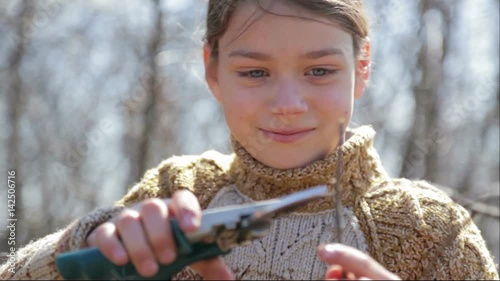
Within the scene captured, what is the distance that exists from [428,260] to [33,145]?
182 inches

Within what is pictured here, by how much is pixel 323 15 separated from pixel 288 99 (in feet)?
0.70

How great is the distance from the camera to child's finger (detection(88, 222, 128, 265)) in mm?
1034

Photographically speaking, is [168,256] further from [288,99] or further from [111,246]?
[288,99]

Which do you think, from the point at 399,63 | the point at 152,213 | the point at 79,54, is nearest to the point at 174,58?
the point at 79,54

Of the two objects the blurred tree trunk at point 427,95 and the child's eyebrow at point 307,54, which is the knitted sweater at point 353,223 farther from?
the blurred tree trunk at point 427,95

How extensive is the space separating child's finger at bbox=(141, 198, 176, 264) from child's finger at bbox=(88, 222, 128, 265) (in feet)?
0.14

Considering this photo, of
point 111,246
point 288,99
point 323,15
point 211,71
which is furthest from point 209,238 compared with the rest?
point 211,71

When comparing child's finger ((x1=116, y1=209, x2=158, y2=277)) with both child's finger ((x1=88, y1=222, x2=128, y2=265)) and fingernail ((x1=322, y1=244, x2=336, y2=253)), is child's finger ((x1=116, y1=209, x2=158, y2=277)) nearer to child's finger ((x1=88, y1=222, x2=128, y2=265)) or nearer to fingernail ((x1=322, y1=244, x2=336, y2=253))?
child's finger ((x1=88, y1=222, x2=128, y2=265))

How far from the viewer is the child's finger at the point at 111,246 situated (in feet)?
3.39

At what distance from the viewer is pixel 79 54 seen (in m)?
5.78

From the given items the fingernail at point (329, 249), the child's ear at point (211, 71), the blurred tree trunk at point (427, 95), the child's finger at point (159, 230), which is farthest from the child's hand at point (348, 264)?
the blurred tree trunk at point (427, 95)

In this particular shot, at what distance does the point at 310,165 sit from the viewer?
1.66 m

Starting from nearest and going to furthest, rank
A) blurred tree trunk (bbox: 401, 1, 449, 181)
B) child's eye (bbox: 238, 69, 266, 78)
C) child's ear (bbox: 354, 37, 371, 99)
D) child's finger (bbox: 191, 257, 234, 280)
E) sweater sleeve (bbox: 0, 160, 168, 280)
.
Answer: child's finger (bbox: 191, 257, 234, 280) → sweater sleeve (bbox: 0, 160, 168, 280) → child's eye (bbox: 238, 69, 266, 78) → child's ear (bbox: 354, 37, 371, 99) → blurred tree trunk (bbox: 401, 1, 449, 181)

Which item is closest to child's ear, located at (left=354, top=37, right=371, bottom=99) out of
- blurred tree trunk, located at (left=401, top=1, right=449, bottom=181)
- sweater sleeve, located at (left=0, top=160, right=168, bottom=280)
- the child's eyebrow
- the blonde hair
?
the blonde hair
